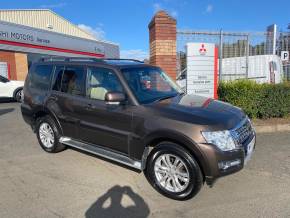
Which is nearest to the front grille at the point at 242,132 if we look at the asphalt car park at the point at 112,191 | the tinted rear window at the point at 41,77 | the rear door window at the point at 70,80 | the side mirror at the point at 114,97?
the asphalt car park at the point at 112,191

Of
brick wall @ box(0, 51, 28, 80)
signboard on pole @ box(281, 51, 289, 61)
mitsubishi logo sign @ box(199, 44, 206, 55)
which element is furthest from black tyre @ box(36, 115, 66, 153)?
brick wall @ box(0, 51, 28, 80)

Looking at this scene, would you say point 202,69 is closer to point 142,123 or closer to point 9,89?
point 142,123

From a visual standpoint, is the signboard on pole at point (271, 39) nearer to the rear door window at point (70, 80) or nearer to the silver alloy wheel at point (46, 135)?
the rear door window at point (70, 80)

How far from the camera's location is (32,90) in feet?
20.6

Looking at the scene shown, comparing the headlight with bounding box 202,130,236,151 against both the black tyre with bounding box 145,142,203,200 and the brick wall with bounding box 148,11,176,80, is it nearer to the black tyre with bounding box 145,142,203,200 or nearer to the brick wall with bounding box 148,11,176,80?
the black tyre with bounding box 145,142,203,200

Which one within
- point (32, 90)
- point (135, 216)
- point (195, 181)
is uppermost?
point (32, 90)

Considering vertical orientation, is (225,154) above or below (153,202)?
above

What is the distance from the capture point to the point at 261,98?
7.99m

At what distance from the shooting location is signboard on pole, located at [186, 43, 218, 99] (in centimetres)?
802

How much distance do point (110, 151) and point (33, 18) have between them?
3438 centimetres

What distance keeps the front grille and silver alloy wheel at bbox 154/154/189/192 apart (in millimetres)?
769

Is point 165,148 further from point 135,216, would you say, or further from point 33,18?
point 33,18

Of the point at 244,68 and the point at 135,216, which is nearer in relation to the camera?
the point at 135,216

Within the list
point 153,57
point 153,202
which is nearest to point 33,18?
point 153,57
